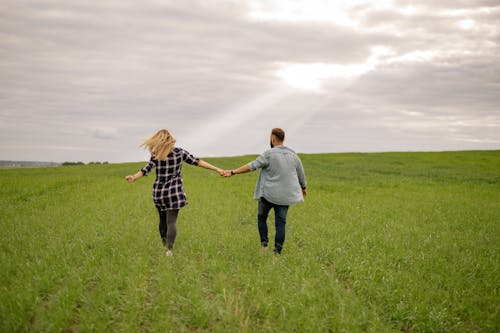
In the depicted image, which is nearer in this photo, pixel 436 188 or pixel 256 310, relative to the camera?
pixel 256 310

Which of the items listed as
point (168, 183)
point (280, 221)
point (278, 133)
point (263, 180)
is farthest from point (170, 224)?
point (278, 133)

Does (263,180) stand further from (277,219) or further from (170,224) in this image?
(170,224)

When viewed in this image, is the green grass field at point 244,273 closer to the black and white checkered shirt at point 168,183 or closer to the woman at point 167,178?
the woman at point 167,178

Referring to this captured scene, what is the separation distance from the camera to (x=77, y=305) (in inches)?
219

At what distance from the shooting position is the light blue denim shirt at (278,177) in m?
7.77

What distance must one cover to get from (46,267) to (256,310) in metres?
3.88

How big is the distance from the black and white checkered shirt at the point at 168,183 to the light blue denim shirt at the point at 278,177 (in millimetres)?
→ 1484

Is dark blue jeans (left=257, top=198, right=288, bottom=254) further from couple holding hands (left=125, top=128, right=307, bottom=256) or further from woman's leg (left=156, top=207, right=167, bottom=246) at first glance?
woman's leg (left=156, top=207, right=167, bottom=246)

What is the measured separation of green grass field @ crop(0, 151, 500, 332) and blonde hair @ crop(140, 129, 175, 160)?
1.94m

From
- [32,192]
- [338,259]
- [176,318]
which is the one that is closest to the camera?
[176,318]

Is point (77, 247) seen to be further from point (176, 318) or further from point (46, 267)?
point (176, 318)

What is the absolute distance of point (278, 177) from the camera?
7.79 meters

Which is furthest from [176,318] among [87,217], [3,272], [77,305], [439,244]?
[87,217]

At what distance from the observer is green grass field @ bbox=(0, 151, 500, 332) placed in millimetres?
5125
